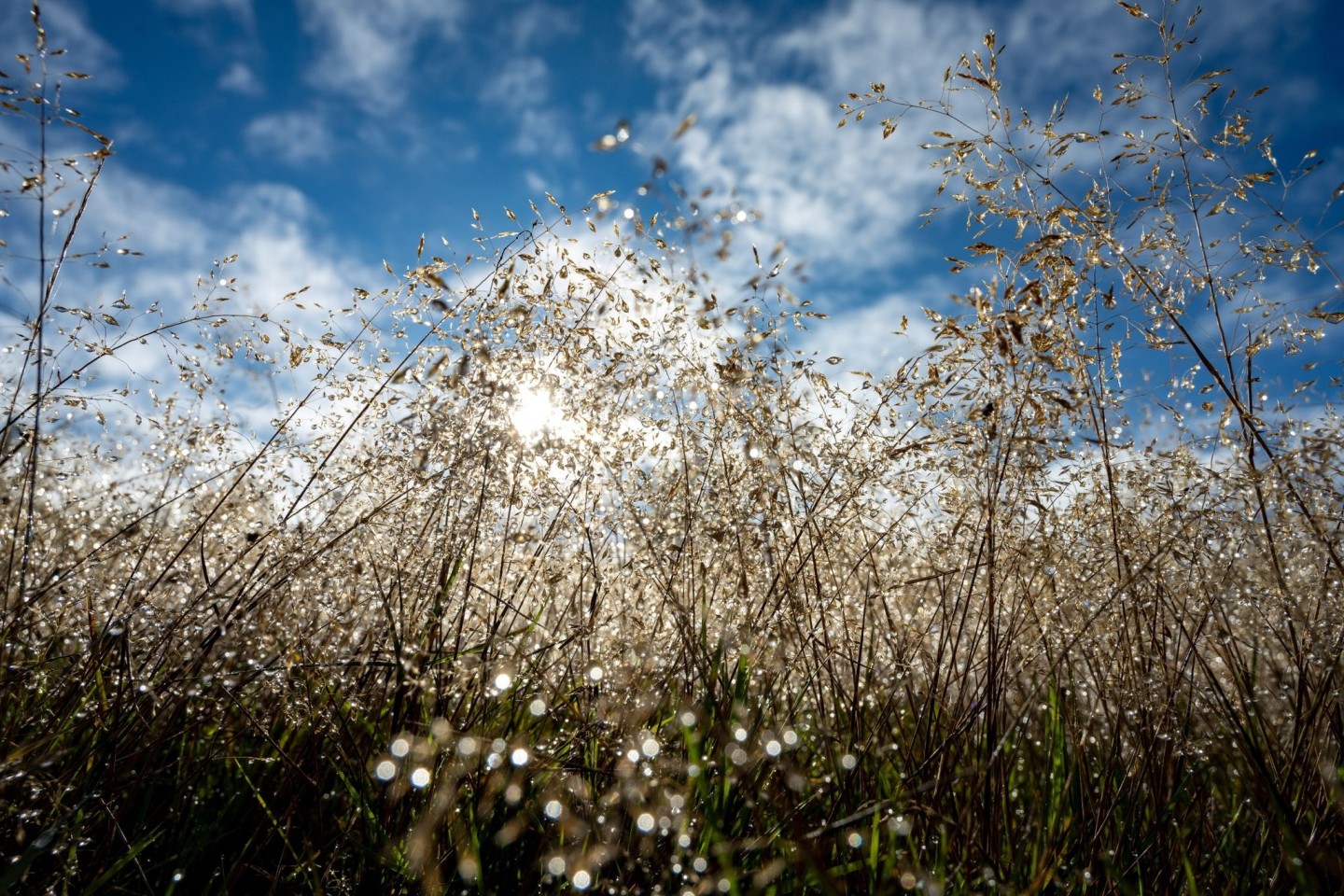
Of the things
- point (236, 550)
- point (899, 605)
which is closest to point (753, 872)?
point (899, 605)

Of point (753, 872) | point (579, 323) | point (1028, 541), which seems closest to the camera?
point (753, 872)

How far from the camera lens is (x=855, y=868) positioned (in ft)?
5.43

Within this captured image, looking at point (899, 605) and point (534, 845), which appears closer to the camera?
point (534, 845)

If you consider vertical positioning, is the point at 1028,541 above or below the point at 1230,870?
above

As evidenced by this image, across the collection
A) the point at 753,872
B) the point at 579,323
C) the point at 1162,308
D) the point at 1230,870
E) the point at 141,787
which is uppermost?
the point at 579,323

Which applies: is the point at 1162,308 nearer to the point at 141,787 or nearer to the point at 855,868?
the point at 855,868

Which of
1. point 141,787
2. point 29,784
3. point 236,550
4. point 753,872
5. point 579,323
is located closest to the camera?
point 753,872

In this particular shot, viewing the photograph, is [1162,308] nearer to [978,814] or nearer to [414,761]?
[978,814]

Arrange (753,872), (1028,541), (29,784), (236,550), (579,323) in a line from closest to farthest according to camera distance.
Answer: (753,872) → (29,784) → (1028,541) → (579,323) → (236,550)

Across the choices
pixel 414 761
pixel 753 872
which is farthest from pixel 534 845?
pixel 753 872

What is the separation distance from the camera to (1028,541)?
7.68 feet

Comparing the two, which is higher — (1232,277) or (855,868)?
(1232,277)

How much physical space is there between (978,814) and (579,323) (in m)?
1.80

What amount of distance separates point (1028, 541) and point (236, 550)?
2655 millimetres
